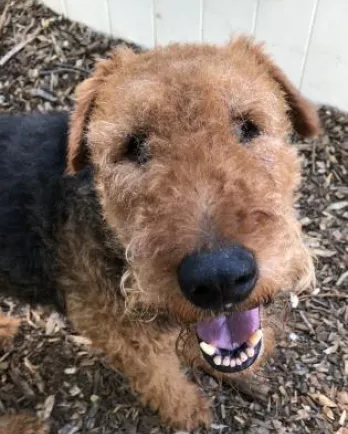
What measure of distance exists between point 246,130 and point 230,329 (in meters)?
0.70

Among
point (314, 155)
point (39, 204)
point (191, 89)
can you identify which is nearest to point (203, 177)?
point (191, 89)

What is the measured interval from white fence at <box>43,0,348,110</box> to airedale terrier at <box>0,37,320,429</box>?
1320 mm

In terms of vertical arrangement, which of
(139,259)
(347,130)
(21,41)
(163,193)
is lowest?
(347,130)

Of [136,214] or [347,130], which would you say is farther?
[347,130]

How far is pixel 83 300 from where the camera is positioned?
226cm

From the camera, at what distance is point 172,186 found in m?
1.67

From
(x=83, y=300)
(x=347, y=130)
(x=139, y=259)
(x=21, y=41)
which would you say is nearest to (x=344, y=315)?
(x=347, y=130)

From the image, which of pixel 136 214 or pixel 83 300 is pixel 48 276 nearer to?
pixel 83 300

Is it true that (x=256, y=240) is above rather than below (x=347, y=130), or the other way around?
above

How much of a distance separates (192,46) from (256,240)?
860mm

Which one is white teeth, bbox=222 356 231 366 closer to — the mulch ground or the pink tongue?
the pink tongue

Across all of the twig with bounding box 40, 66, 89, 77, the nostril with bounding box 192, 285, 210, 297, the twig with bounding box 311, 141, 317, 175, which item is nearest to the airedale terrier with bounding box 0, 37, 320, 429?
the nostril with bounding box 192, 285, 210, 297

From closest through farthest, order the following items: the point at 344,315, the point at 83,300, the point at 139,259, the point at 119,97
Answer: the point at 139,259
the point at 119,97
the point at 83,300
the point at 344,315

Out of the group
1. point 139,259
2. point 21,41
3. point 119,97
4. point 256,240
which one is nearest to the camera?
point 256,240
